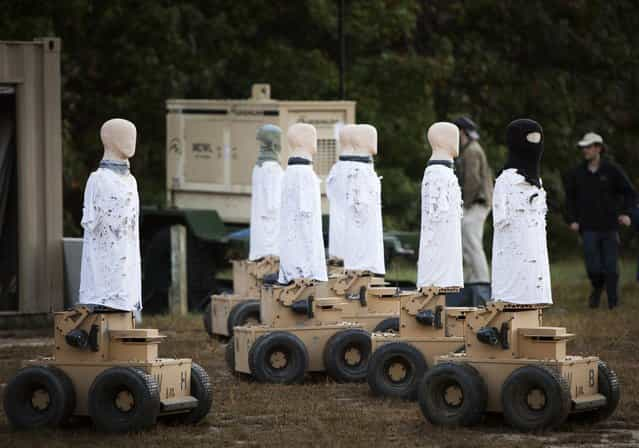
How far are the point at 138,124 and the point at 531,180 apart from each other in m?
17.1

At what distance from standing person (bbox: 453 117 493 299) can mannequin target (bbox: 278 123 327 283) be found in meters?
4.03

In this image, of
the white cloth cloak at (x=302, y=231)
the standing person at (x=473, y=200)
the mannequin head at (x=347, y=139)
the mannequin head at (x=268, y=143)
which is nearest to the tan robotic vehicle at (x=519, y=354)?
the white cloth cloak at (x=302, y=231)

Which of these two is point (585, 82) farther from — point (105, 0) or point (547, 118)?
point (105, 0)

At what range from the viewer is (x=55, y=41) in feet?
64.4

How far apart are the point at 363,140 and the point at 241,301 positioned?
3.08 m

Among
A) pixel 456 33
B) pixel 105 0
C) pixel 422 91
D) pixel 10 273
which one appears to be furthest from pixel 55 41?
pixel 456 33

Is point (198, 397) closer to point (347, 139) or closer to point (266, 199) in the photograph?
point (347, 139)

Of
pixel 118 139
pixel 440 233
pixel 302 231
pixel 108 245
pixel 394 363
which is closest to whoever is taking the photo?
pixel 108 245

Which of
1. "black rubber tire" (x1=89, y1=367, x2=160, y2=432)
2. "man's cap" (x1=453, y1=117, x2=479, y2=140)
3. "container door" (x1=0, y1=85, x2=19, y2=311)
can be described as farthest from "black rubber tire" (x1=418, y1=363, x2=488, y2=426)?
"container door" (x1=0, y1=85, x2=19, y2=311)

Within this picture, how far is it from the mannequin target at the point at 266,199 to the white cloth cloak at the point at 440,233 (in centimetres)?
413

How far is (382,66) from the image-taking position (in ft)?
97.0

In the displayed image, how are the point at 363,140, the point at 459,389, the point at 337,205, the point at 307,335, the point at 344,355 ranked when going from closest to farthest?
1. the point at 459,389
2. the point at 344,355
3. the point at 307,335
4. the point at 363,140
5. the point at 337,205

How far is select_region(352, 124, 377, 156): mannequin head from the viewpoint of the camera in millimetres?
16188

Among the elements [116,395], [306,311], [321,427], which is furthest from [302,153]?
[116,395]
